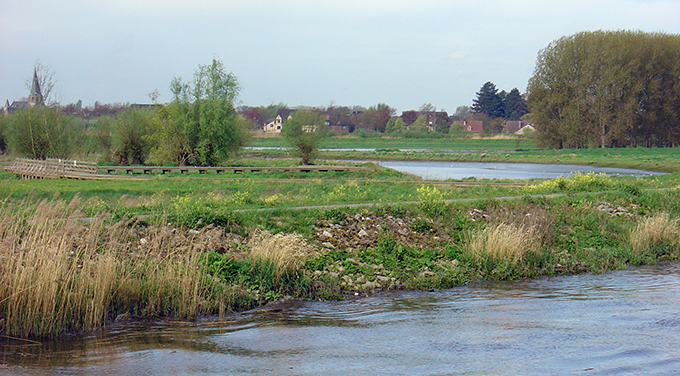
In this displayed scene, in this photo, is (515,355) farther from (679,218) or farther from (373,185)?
(373,185)

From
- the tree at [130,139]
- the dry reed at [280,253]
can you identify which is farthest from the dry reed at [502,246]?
the tree at [130,139]

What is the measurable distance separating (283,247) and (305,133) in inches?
1551

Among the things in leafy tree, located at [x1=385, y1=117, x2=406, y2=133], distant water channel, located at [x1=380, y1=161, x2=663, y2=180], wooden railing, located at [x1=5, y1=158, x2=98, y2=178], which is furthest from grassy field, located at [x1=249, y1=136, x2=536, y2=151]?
wooden railing, located at [x1=5, y1=158, x2=98, y2=178]

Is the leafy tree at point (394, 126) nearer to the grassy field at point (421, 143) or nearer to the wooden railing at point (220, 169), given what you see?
the grassy field at point (421, 143)

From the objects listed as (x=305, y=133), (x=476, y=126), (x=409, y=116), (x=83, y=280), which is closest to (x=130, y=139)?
(x=305, y=133)

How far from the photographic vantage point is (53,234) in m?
10.7

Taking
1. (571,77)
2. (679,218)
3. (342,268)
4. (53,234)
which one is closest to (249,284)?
(342,268)

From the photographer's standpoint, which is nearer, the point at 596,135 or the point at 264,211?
the point at 264,211

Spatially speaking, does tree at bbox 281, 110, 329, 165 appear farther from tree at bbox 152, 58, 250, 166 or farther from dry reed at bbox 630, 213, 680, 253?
dry reed at bbox 630, 213, 680, 253

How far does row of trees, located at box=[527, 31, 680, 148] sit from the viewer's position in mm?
71875

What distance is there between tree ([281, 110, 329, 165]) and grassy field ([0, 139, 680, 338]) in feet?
96.9

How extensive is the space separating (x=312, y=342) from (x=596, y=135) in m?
74.4

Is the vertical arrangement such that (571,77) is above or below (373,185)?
above

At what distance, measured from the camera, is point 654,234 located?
692 inches
